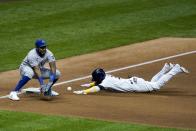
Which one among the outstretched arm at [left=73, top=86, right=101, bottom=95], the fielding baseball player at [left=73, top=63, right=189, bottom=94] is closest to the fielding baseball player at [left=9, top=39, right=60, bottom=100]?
the outstretched arm at [left=73, top=86, right=101, bottom=95]

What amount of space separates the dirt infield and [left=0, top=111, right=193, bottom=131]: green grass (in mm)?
403

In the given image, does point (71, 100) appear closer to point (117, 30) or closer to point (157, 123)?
point (157, 123)

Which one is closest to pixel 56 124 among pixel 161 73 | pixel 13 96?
pixel 13 96

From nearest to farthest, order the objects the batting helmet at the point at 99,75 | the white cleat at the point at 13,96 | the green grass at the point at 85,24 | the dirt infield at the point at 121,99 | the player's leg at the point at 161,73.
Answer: the dirt infield at the point at 121,99, the white cleat at the point at 13,96, the batting helmet at the point at 99,75, the player's leg at the point at 161,73, the green grass at the point at 85,24

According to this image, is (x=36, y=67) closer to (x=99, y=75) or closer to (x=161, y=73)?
(x=99, y=75)

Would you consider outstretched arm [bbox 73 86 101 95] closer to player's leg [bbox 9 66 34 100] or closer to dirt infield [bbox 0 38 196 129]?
dirt infield [bbox 0 38 196 129]

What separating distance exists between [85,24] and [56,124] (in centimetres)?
1258

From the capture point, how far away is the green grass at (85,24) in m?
21.3

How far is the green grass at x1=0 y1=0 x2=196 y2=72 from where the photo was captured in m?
21.3

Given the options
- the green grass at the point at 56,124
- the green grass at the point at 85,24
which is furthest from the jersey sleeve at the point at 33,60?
the green grass at the point at 85,24

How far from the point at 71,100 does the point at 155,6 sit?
47.8ft

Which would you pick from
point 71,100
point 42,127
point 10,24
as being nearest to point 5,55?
point 10,24

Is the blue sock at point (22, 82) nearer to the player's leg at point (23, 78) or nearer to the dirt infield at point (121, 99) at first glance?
the player's leg at point (23, 78)

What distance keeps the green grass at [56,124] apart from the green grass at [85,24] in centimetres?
550
